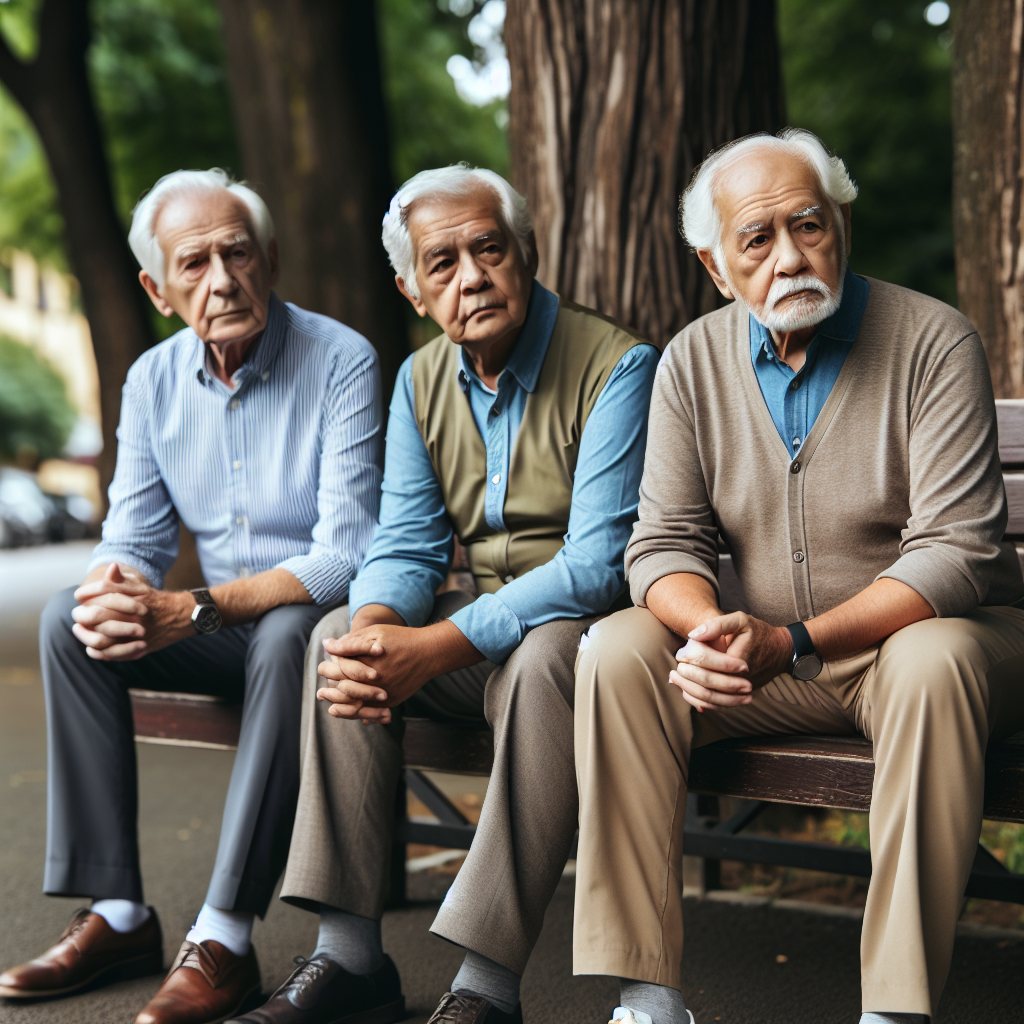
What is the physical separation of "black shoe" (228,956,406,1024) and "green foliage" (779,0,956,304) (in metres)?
10.0

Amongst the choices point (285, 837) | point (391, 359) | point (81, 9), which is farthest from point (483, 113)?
point (285, 837)

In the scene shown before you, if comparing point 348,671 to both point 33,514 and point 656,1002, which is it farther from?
point 33,514

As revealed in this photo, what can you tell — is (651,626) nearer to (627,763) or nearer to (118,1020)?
(627,763)

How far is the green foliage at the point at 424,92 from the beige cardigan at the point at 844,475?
403 inches

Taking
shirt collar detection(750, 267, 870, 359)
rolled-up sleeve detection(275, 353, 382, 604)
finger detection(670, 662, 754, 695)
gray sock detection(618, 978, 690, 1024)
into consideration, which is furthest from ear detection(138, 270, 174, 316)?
gray sock detection(618, 978, 690, 1024)

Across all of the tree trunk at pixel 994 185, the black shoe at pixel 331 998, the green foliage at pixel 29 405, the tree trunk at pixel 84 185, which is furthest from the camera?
the green foliage at pixel 29 405

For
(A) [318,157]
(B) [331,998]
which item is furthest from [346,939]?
(A) [318,157]

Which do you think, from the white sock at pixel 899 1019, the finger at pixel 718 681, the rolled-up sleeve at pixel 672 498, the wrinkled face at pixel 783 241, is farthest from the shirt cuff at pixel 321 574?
the white sock at pixel 899 1019

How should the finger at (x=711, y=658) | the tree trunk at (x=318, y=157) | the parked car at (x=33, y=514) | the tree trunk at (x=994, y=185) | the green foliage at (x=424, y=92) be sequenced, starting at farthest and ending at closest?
the parked car at (x=33, y=514) → the green foliage at (x=424, y=92) → the tree trunk at (x=318, y=157) → the tree trunk at (x=994, y=185) → the finger at (x=711, y=658)

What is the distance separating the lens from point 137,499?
3701 mm

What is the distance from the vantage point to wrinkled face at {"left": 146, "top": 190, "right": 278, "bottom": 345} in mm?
3547

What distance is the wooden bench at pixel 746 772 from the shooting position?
8.41 ft

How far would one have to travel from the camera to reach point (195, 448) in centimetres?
365

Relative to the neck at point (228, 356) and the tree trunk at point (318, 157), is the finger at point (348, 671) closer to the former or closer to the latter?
the neck at point (228, 356)
